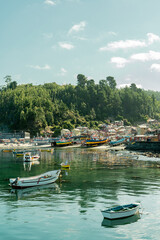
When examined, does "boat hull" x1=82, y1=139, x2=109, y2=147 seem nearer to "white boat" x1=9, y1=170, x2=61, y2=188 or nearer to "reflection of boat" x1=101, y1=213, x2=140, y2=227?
"white boat" x1=9, y1=170, x2=61, y2=188

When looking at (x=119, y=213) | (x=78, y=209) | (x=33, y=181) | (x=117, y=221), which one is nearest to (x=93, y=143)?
(x=33, y=181)

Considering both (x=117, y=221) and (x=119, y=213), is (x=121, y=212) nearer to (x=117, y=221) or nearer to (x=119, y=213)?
(x=119, y=213)

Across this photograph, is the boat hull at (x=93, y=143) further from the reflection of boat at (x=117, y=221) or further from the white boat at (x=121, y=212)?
the reflection of boat at (x=117, y=221)

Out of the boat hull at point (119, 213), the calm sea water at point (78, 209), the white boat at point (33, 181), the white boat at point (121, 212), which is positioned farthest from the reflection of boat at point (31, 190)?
the boat hull at point (119, 213)

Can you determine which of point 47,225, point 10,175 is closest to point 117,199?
point 47,225

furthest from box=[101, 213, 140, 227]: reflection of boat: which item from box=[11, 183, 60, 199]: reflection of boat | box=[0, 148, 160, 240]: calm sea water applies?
box=[11, 183, 60, 199]: reflection of boat

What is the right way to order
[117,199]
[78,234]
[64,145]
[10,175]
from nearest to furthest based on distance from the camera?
[78,234], [117,199], [10,175], [64,145]

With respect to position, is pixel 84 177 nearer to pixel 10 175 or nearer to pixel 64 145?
pixel 10 175

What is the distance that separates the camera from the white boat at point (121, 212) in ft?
69.6

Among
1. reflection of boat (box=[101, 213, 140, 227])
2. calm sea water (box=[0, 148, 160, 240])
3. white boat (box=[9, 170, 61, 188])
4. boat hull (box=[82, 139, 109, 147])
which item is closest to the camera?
calm sea water (box=[0, 148, 160, 240])

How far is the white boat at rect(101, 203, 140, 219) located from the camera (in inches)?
835

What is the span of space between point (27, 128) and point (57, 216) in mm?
157604

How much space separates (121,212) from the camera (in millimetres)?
21453

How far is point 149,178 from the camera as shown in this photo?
40594 millimetres
